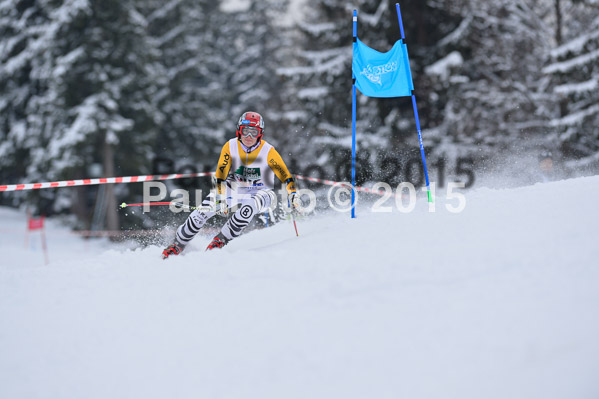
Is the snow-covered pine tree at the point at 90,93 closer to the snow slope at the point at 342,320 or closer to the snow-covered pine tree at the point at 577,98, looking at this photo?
the snow slope at the point at 342,320

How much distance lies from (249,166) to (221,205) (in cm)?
69

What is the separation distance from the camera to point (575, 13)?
1822cm

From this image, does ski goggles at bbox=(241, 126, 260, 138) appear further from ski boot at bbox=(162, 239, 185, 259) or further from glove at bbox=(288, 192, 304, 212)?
ski boot at bbox=(162, 239, 185, 259)

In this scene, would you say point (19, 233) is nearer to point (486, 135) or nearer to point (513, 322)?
point (486, 135)

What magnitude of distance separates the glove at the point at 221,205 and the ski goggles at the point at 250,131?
0.91 meters

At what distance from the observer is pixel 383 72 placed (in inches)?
285

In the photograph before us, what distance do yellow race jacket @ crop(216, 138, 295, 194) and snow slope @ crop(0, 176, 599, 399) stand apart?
5.27ft

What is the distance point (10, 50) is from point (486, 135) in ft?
69.3

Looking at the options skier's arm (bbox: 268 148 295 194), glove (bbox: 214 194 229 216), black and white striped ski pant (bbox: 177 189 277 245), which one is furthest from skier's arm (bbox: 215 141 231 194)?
skier's arm (bbox: 268 148 295 194)

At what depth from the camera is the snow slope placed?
3.15 meters

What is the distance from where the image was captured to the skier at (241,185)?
6312 millimetres

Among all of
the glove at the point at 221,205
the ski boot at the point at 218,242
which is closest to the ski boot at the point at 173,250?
the ski boot at the point at 218,242

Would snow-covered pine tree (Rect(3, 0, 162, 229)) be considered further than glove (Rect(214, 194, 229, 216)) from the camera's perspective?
Yes

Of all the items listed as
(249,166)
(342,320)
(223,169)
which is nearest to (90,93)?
(223,169)
